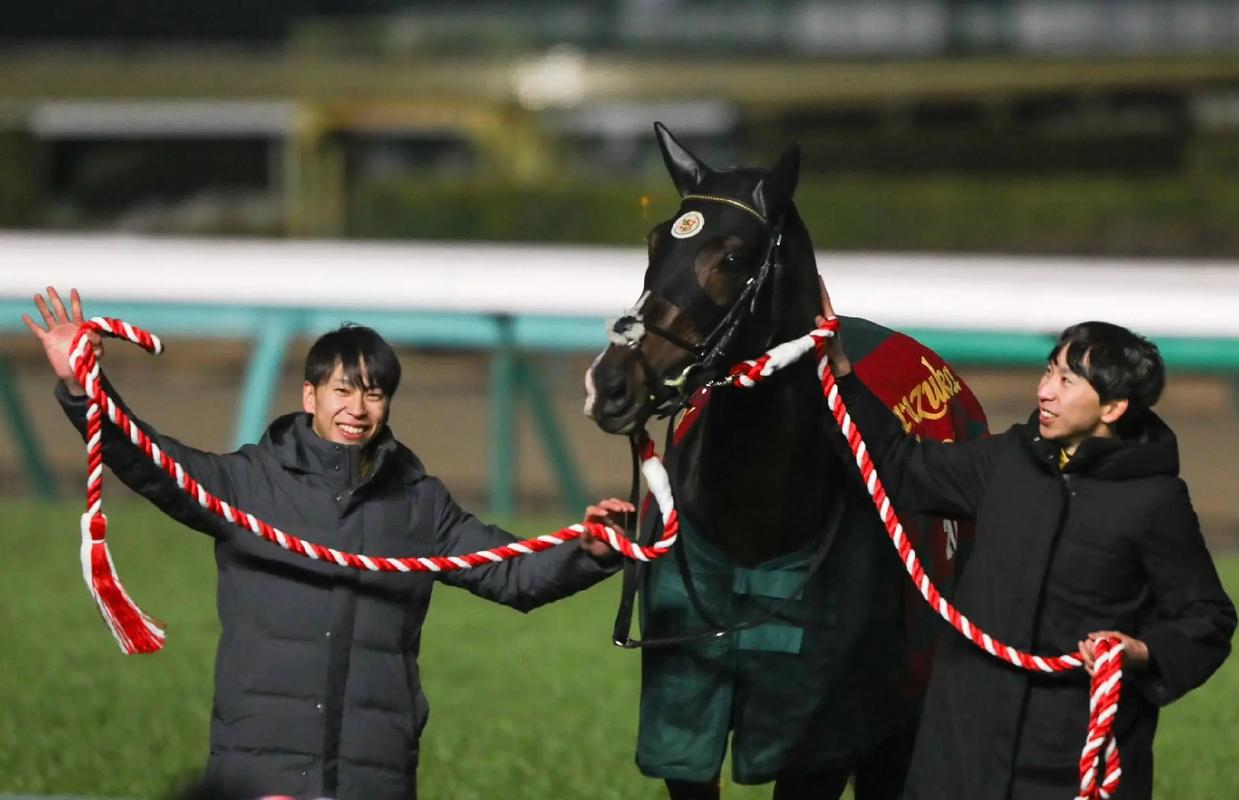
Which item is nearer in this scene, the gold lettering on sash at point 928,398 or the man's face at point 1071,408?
the man's face at point 1071,408

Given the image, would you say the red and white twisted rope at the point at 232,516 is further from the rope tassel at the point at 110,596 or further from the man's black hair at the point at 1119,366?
the man's black hair at the point at 1119,366

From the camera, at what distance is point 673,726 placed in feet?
11.0

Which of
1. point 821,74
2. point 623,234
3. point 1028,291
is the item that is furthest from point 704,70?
point 1028,291

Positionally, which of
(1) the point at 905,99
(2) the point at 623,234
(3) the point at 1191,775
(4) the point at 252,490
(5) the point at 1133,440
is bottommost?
(3) the point at 1191,775

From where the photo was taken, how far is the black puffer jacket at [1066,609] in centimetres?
305

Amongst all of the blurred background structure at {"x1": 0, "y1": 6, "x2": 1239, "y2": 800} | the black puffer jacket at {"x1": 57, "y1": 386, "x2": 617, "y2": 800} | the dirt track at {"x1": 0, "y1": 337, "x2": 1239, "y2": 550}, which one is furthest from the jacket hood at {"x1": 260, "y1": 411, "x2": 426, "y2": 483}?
the dirt track at {"x1": 0, "y1": 337, "x2": 1239, "y2": 550}

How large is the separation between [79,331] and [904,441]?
4.45 feet

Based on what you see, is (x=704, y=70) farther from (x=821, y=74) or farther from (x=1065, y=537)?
(x=1065, y=537)

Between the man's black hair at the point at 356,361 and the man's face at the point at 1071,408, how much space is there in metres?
1.02

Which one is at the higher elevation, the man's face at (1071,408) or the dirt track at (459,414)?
the man's face at (1071,408)

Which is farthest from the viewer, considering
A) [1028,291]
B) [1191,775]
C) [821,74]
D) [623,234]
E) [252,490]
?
[821,74]

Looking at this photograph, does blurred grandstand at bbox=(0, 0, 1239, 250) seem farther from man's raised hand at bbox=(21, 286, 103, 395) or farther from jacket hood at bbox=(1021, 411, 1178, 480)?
man's raised hand at bbox=(21, 286, 103, 395)

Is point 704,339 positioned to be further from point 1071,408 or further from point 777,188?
point 1071,408

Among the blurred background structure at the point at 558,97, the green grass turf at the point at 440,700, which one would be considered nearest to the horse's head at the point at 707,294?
the green grass turf at the point at 440,700
